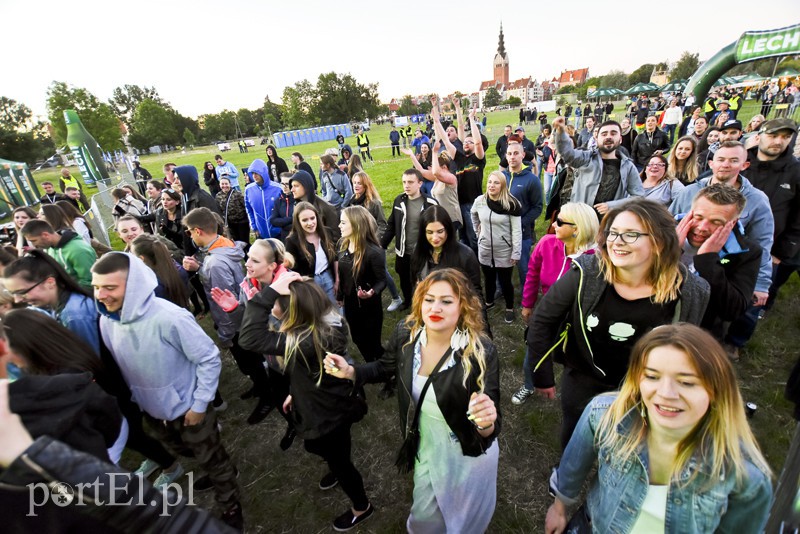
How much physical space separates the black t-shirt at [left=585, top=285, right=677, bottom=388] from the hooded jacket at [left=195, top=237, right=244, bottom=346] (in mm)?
3399

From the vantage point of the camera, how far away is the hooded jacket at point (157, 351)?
2365mm

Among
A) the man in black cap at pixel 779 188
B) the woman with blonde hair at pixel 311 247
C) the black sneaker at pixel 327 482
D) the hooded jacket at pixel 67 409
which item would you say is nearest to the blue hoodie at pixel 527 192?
the man in black cap at pixel 779 188

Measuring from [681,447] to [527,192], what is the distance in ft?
13.9

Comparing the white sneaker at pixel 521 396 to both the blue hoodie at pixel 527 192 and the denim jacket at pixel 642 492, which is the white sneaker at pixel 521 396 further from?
the blue hoodie at pixel 527 192

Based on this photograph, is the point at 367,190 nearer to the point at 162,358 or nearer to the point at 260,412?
the point at 260,412

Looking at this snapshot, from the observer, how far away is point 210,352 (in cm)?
257

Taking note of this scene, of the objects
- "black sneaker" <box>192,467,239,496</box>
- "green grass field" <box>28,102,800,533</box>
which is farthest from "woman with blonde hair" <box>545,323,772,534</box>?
"black sneaker" <box>192,467,239,496</box>

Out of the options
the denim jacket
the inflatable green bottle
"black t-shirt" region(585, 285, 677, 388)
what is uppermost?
the inflatable green bottle

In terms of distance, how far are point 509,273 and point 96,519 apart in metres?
4.62

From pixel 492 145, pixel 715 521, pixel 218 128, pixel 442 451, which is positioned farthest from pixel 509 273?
pixel 218 128

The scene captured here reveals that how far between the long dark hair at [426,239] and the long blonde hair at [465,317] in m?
1.41

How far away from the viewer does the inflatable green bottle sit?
2227 cm

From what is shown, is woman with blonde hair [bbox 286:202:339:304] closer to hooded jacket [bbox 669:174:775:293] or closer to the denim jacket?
the denim jacket

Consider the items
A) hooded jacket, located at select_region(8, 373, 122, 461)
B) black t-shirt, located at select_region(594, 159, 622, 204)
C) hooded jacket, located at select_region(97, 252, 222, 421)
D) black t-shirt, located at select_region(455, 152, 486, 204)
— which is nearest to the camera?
hooded jacket, located at select_region(8, 373, 122, 461)
